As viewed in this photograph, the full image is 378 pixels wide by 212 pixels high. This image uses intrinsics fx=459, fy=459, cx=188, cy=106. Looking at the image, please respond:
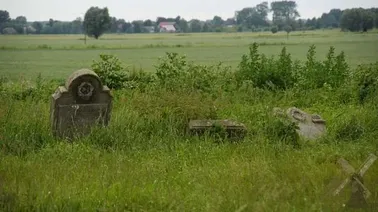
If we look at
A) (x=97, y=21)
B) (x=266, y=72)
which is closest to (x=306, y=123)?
(x=266, y=72)

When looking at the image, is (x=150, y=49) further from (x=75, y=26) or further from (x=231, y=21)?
(x=75, y=26)

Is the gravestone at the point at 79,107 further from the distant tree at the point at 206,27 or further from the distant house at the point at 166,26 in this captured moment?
the distant tree at the point at 206,27

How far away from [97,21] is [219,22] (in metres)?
7.72

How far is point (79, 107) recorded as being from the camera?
7.94 meters

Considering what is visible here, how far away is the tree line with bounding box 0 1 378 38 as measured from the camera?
744 cm

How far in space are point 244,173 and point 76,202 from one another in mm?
2048

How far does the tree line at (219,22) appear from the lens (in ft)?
24.4

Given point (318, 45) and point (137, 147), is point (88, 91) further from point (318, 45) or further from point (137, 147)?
point (318, 45)

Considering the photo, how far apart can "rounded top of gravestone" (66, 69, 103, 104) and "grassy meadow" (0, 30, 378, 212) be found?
0.65 meters

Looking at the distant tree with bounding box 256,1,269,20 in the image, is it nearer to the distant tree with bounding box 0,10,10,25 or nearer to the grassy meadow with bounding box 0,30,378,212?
the grassy meadow with bounding box 0,30,378,212

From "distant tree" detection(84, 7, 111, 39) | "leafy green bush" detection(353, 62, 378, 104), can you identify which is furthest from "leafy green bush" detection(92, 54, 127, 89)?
"leafy green bush" detection(353, 62, 378, 104)

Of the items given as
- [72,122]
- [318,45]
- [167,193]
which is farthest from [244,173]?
[318,45]

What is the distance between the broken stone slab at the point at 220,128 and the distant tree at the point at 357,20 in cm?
373

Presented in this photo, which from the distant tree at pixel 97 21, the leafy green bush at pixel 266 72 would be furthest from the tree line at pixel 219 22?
the leafy green bush at pixel 266 72
